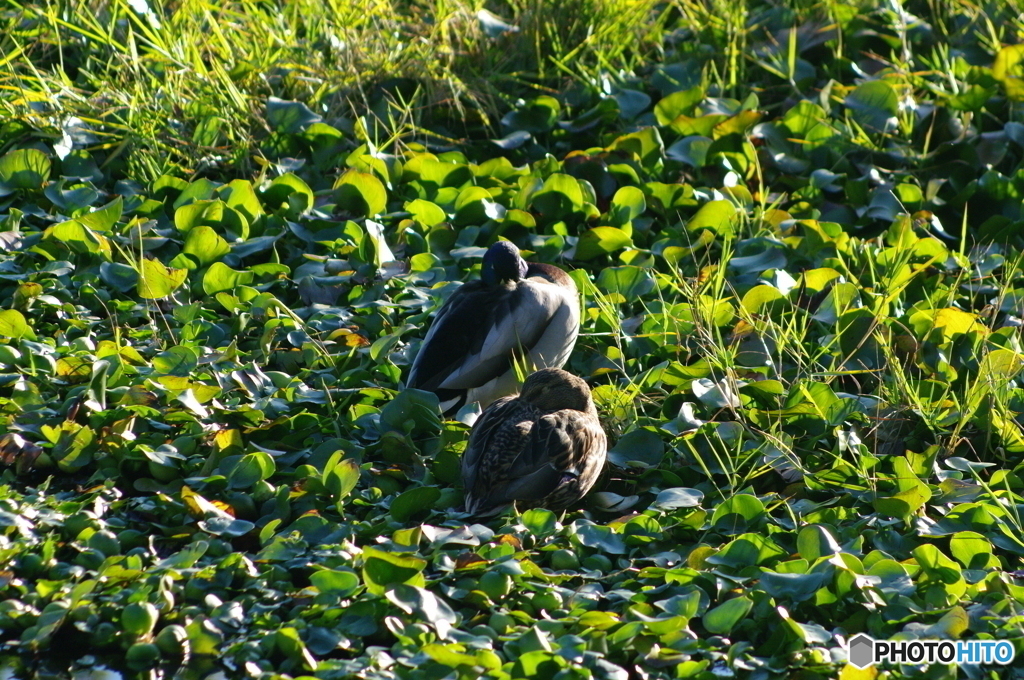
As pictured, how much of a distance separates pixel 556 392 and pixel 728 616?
39.2 inches

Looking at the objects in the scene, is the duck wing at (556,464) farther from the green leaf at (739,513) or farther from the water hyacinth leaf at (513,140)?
the water hyacinth leaf at (513,140)

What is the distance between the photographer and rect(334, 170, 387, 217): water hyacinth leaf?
5062mm

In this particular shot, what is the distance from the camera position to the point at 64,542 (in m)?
3.13

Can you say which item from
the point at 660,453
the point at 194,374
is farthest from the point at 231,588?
the point at 660,453

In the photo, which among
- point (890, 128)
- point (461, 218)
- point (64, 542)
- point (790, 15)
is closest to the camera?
point (64, 542)

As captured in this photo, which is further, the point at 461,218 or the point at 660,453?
the point at 461,218

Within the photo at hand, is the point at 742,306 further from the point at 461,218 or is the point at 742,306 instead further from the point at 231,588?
the point at 231,588

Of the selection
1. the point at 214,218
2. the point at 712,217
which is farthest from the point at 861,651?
the point at 214,218

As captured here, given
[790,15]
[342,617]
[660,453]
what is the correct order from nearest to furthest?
1. [342,617]
2. [660,453]
3. [790,15]

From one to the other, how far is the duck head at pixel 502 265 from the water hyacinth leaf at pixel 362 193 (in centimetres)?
97

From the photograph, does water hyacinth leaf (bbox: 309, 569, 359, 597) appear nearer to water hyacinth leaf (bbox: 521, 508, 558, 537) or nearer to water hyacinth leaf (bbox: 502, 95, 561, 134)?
water hyacinth leaf (bbox: 521, 508, 558, 537)

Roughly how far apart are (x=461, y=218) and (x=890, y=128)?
2173 mm

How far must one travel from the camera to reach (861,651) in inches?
112

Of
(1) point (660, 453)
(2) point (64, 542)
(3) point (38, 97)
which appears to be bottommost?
(1) point (660, 453)
